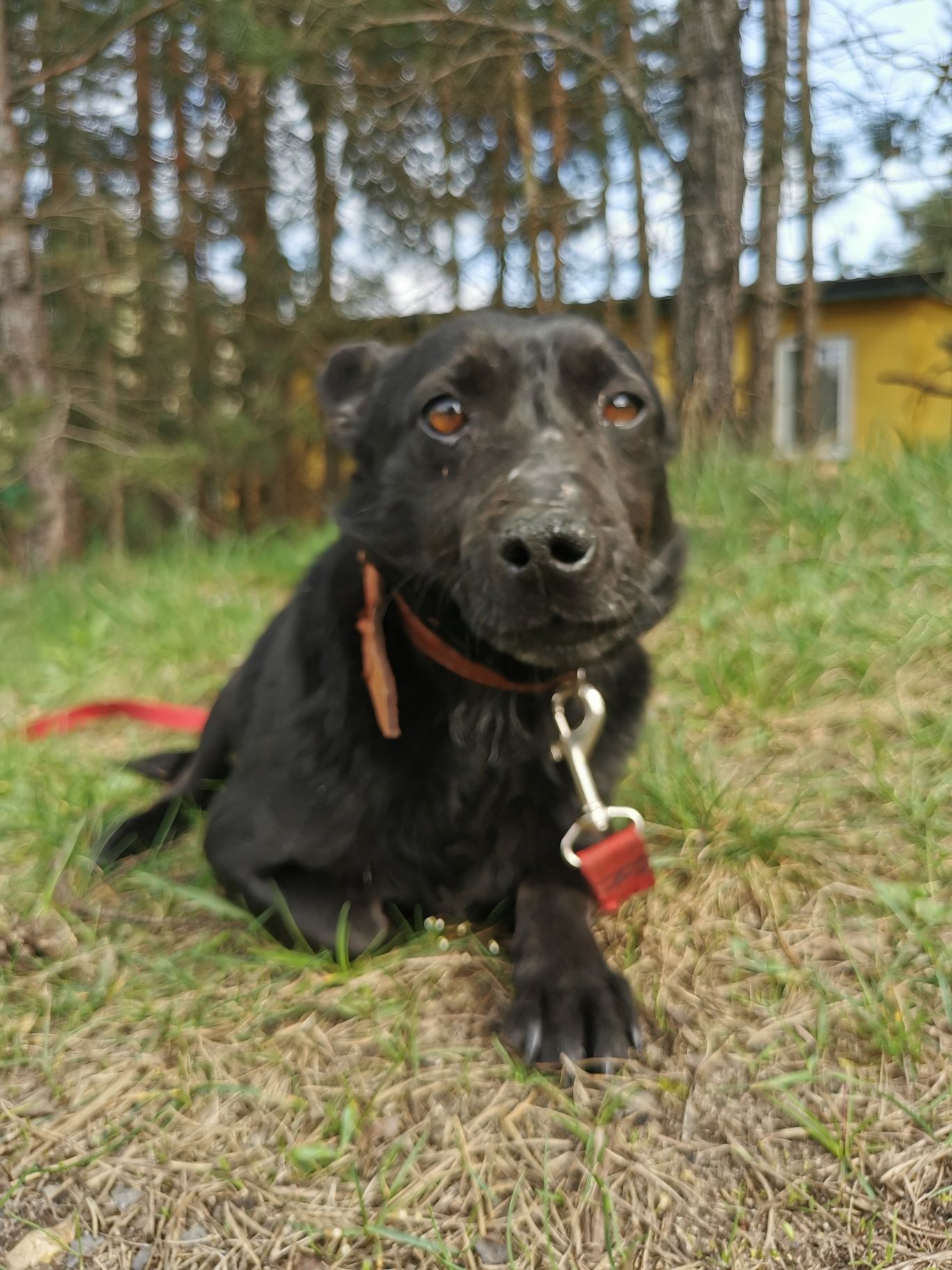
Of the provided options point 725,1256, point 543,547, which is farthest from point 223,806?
point 725,1256

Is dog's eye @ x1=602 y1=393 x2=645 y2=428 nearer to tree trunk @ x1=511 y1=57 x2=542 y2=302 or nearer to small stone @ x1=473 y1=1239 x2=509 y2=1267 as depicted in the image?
small stone @ x1=473 y1=1239 x2=509 y2=1267

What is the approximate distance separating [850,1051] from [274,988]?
0.94 metres

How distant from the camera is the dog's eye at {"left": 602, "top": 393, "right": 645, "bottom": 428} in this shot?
1.93 meters

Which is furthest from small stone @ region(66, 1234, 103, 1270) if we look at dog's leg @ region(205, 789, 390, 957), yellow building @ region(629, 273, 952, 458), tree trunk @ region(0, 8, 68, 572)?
yellow building @ region(629, 273, 952, 458)

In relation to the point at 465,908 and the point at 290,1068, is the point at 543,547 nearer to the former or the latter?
the point at 465,908

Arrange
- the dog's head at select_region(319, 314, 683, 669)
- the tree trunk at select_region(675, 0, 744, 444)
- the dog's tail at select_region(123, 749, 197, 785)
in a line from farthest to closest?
1. the tree trunk at select_region(675, 0, 744, 444)
2. the dog's tail at select_region(123, 749, 197, 785)
3. the dog's head at select_region(319, 314, 683, 669)

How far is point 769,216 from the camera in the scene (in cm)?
596

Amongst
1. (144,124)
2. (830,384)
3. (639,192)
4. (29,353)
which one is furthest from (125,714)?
(830,384)

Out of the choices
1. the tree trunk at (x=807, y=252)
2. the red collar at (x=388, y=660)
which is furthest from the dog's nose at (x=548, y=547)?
the tree trunk at (x=807, y=252)

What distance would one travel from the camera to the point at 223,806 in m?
1.97

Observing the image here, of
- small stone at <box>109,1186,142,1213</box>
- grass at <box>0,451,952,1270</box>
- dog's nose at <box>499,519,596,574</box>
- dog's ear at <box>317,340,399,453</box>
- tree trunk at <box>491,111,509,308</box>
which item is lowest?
small stone at <box>109,1186,142,1213</box>

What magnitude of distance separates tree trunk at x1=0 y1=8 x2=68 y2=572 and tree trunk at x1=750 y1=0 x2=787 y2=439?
4.04 meters

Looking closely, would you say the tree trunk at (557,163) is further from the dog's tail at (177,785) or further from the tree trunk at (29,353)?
the dog's tail at (177,785)

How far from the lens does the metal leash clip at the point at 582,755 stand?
169 cm
